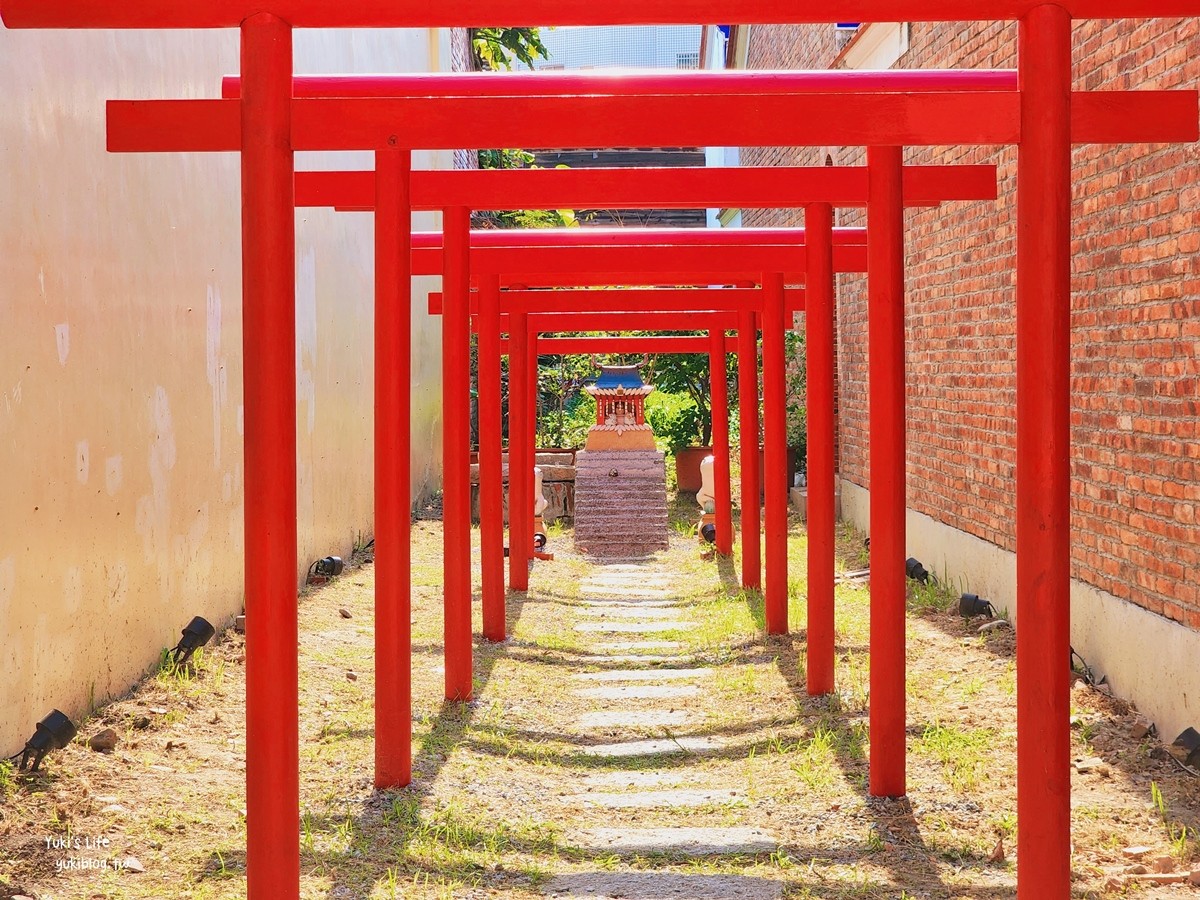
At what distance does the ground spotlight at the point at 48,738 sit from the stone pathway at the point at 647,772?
1.85 metres

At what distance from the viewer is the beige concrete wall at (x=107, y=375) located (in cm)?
511

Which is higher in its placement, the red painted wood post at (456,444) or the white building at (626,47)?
the white building at (626,47)

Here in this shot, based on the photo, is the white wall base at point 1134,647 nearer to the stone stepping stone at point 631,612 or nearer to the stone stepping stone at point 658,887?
the stone stepping stone at point 658,887

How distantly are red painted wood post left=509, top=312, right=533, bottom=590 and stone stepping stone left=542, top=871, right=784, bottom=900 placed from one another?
571 centimetres

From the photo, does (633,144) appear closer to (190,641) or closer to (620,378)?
(190,641)

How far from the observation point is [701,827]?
4.77m

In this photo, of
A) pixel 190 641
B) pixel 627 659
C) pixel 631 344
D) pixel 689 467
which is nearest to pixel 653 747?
pixel 627 659

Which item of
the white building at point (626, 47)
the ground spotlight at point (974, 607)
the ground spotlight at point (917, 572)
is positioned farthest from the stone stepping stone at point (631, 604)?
the white building at point (626, 47)

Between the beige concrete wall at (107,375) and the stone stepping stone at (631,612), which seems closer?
the beige concrete wall at (107,375)

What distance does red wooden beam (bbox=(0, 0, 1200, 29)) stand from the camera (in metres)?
3.42

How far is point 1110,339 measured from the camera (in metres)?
6.13

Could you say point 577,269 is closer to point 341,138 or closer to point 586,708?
point 586,708

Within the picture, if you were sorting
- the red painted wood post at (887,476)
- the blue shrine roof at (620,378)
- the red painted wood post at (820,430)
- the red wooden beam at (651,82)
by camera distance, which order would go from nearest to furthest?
1. the red wooden beam at (651,82)
2. the red painted wood post at (887,476)
3. the red painted wood post at (820,430)
4. the blue shrine roof at (620,378)

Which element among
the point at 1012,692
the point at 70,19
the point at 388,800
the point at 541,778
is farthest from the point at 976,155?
the point at 70,19
